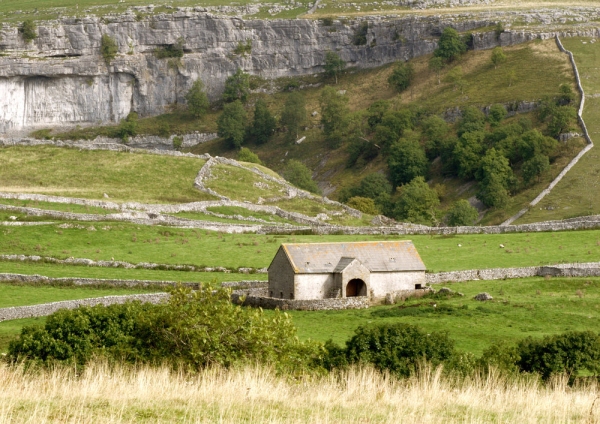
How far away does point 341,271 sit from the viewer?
54.8m

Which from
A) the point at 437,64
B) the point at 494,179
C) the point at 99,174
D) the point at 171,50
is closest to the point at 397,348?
the point at 99,174

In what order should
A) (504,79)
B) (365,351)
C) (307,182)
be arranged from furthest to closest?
1. (504,79)
2. (307,182)
3. (365,351)

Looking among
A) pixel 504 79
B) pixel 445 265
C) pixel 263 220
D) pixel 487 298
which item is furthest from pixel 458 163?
pixel 487 298

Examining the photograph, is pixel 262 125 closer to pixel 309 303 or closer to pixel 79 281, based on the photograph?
pixel 79 281

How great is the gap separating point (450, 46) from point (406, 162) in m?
32.7

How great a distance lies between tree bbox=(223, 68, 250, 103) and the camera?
170 metres

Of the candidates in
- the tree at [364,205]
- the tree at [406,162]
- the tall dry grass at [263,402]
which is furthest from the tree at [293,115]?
Answer: the tall dry grass at [263,402]

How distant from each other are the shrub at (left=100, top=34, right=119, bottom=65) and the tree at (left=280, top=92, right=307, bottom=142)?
30.3 meters

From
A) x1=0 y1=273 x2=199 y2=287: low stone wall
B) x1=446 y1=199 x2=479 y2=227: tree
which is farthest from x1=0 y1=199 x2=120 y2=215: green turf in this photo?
x1=446 y1=199 x2=479 y2=227: tree

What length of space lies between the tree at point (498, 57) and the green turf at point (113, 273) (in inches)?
3608

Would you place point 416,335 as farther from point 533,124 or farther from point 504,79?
point 504,79

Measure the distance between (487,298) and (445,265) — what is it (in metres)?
11.4

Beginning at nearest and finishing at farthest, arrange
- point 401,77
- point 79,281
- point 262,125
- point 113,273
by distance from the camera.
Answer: point 79,281
point 113,273
point 401,77
point 262,125

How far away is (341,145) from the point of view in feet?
489
